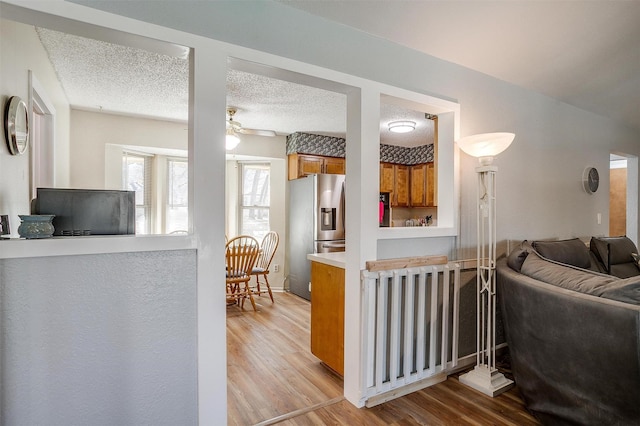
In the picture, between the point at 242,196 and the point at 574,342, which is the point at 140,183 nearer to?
the point at 242,196

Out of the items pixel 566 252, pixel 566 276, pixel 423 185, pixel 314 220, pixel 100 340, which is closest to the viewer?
pixel 100 340

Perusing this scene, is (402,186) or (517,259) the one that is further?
(402,186)

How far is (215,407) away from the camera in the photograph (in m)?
1.60

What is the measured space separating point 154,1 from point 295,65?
0.70m

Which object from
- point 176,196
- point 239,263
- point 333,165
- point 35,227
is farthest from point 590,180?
point 176,196

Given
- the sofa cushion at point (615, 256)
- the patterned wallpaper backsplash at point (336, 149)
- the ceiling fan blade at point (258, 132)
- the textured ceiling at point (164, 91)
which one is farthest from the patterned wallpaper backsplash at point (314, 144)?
the sofa cushion at point (615, 256)

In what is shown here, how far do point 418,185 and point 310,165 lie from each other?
80.9 inches

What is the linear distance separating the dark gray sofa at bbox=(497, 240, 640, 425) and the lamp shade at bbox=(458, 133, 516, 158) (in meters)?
0.76

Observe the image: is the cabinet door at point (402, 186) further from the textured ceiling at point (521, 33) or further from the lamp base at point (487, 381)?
the lamp base at point (487, 381)

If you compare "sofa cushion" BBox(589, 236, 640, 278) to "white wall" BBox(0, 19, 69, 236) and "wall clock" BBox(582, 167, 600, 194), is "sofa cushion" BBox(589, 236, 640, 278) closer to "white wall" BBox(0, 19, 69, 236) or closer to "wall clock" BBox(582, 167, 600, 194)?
"wall clock" BBox(582, 167, 600, 194)

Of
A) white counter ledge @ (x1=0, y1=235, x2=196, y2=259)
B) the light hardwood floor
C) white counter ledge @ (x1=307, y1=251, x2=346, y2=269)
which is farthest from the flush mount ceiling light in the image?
white counter ledge @ (x1=0, y1=235, x2=196, y2=259)

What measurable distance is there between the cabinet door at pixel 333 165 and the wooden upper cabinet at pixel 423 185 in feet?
4.80

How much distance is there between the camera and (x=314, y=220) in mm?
4375

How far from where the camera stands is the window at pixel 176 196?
4652mm
